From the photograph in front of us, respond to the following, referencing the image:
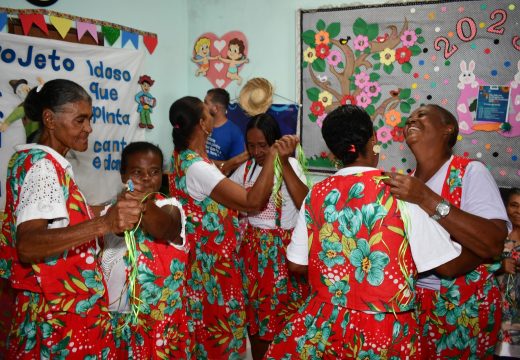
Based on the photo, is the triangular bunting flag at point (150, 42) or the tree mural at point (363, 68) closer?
the tree mural at point (363, 68)

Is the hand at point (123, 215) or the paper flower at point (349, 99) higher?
the paper flower at point (349, 99)

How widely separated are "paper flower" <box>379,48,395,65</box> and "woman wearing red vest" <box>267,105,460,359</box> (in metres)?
2.33

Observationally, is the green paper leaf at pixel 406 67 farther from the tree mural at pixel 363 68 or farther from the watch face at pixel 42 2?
the watch face at pixel 42 2

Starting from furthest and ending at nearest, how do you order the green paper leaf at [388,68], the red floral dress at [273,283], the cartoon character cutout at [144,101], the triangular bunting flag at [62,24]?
the cartoon character cutout at [144,101]
the green paper leaf at [388,68]
the triangular bunting flag at [62,24]
the red floral dress at [273,283]

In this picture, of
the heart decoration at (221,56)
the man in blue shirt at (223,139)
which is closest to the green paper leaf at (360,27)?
the heart decoration at (221,56)

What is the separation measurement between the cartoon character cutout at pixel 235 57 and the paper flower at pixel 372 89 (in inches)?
46.9

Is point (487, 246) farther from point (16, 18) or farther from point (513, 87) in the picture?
point (16, 18)

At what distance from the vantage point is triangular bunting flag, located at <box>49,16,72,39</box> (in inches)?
138

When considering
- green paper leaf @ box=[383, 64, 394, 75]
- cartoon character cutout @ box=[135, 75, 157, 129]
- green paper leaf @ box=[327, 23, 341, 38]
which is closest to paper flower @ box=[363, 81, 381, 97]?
green paper leaf @ box=[383, 64, 394, 75]

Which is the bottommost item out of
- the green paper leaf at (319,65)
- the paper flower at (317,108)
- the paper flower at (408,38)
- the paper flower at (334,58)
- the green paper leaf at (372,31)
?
the paper flower at (317,108)

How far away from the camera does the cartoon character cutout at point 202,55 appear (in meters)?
4.64

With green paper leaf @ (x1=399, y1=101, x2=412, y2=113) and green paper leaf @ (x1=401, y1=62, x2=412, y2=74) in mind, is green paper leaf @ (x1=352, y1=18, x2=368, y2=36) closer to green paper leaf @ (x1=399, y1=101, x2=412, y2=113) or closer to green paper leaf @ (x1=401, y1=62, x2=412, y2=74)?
green paper leaf @ (x1=401, y1=62, x2=412, y2=74)

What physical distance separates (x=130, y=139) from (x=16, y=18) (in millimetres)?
1309

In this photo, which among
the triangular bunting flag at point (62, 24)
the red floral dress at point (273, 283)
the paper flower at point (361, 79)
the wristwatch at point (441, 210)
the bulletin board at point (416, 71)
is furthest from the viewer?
the paper flower at point (361, 79)
